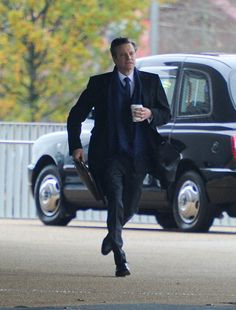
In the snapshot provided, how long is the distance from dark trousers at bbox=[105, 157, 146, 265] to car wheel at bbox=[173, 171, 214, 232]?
5747 millimetres

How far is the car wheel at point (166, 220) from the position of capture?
20.0 metres

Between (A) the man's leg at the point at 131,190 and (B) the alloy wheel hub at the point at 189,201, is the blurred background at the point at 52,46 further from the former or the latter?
(A) the man's leg at the point at 131,190

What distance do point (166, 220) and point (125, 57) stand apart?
8206 mm

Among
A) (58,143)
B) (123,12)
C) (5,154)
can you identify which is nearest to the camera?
(58,143)

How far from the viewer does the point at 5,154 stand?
2358 centimetres

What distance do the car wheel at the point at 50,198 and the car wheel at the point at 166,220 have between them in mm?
1061

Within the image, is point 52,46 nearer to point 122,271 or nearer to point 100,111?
point 100,111

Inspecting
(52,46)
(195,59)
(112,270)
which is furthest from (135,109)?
(52,46)

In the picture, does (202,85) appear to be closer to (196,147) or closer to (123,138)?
(196,147)

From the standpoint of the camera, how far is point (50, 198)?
66.4 ft

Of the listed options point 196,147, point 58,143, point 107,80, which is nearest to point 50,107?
point 58,143

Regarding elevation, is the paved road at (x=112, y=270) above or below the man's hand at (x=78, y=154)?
below

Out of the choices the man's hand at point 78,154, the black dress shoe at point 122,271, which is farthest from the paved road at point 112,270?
Result: the man's hand at point 78,154

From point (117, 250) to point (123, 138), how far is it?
2.66ft
